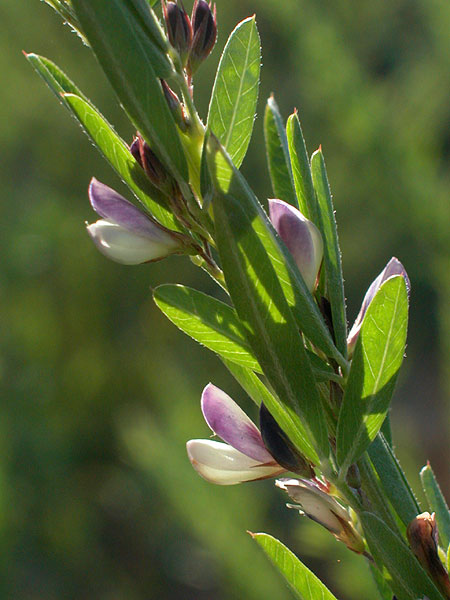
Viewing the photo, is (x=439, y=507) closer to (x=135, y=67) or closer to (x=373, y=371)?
(x=373, y=371)

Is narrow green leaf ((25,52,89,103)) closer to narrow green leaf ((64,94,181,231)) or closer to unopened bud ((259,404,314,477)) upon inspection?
narrow green leaf ((64,94,181,231))

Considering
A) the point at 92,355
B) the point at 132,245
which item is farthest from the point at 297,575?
the point at 92,355

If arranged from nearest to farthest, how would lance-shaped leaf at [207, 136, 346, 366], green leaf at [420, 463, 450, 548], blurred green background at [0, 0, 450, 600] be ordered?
lance-shaped leaf at [207, 136, 346, 366] < green leaf at [420, 463, 450, 548] < blurred green background at [0, 0, 450, 600]

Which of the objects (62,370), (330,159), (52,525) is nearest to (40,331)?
(62,370)

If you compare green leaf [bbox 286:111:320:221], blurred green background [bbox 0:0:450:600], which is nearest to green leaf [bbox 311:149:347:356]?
green leaf [bbox 286:111:320:221]

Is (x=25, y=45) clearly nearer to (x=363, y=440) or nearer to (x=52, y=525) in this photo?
(x=52, y=525)

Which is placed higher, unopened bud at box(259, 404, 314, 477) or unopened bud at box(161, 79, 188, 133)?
unopened bud at box(161, 79, 188, 133)

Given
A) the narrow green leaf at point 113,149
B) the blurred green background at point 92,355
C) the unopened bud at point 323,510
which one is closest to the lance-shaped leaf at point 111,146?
the narrow green leaf at point 113,149
